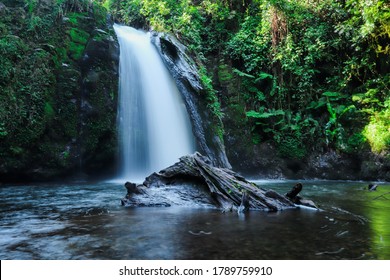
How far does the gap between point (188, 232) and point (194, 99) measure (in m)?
9.16

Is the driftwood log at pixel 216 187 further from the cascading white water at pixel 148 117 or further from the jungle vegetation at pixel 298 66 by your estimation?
the jungle vegetation at pixel 298 66

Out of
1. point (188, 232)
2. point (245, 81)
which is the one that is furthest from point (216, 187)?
point (245, 81)

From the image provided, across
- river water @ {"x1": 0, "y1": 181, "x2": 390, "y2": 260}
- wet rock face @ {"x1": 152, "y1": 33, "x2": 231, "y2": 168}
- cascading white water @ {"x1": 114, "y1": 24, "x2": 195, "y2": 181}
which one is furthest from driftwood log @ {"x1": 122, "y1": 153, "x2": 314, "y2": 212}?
cascading white water @ {"x1": 114, "y1": 24, "x2": 195, "y2": 181}

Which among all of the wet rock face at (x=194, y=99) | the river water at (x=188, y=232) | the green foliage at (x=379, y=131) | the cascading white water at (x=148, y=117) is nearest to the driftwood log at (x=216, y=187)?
the river water at (x=188, y=232)

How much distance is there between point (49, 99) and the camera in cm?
1145

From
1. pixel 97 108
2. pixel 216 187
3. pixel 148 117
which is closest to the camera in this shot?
pixel 216 187

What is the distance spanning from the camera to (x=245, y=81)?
15383 millimetres

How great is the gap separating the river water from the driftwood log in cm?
36

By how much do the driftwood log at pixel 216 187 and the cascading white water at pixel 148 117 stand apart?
5217 mm

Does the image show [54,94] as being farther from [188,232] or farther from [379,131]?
[379,131]

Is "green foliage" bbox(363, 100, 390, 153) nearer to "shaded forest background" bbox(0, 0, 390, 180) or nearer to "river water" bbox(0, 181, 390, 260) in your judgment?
"shaded forest background" bbox(0, 0, 390, 180)
